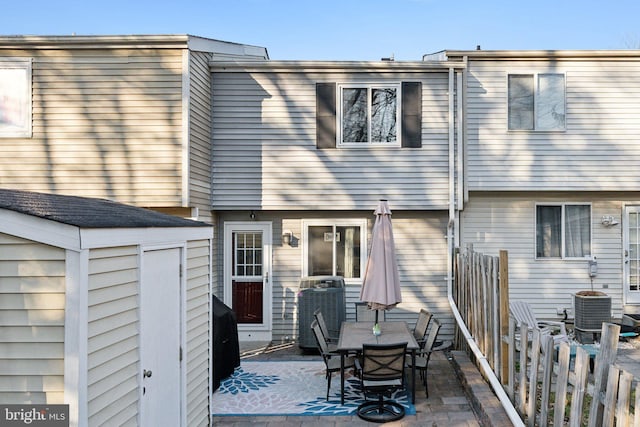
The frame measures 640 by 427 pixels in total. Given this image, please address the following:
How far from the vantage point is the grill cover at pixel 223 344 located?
24.0 feet

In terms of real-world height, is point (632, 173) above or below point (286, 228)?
above

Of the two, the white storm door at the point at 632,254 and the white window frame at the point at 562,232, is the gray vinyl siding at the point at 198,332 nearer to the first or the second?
the white window frame at the point at 562,232

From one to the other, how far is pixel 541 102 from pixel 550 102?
18 cm

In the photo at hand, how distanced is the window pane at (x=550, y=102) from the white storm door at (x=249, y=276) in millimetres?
5696

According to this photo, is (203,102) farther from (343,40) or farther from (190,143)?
(343,40)

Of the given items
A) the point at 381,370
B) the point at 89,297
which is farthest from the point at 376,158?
the point at 89,297

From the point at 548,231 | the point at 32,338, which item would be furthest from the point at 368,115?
the point at 32,338

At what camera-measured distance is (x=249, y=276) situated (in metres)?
10.1

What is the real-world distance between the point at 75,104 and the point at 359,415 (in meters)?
6.81

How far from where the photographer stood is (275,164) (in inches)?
382

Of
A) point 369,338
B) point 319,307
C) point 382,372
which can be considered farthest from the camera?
point 319,307

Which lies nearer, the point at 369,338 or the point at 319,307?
A: the point at 369,338

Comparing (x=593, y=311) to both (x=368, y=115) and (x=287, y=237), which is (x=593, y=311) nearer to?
(x=368, y=115)

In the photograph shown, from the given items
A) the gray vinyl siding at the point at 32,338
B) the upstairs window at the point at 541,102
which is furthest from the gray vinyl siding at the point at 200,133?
the upstairs window at the point at 541,102
